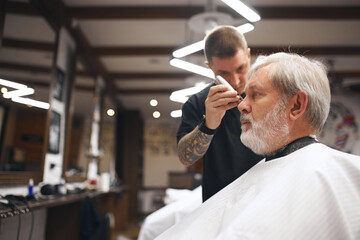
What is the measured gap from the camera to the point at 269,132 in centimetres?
110

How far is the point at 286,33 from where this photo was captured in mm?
4219

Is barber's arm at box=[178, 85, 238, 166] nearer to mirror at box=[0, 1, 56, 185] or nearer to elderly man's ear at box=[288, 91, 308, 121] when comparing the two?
elderly man's ear at box=[288, 91, 308, 121]

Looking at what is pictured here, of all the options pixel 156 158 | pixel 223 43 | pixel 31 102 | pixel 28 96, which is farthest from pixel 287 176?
pixel 156 158

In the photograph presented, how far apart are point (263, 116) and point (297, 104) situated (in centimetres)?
12

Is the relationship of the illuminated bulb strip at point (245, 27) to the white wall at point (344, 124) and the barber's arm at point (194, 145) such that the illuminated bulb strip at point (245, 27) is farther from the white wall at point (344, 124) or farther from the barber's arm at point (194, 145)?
the white wall at point (344, 124)

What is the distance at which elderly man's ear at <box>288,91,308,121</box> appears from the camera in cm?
106

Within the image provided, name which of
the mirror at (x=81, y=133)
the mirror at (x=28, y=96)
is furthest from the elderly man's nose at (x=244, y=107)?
the mirror at (x=81, y=133)

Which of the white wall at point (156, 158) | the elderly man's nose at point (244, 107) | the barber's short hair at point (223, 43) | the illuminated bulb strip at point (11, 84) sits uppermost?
the barber's short hair at point (223, 43)

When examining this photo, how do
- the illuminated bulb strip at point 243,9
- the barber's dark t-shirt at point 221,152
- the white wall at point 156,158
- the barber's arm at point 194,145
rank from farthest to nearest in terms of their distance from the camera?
the white wall at point 156,158 → the illuminated bulb strip at point 243,9 → the barber's dark t-shirt at point 221,152 → the barber's arm at point 194,145

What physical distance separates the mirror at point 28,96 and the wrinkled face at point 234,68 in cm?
125

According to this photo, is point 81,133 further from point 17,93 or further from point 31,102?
point 17,93

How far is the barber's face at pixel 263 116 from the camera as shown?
1091mm

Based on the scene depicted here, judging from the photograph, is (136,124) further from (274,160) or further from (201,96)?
(274,160)

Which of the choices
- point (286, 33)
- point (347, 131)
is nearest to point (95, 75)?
point (286, 33)
